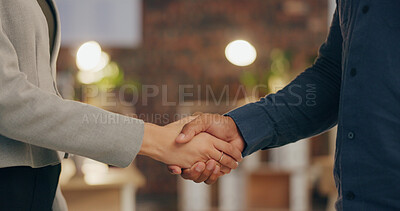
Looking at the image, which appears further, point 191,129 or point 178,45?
point 178,45

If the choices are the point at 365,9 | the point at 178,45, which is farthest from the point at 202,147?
the point at 178,45

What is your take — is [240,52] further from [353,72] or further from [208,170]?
[353,72]

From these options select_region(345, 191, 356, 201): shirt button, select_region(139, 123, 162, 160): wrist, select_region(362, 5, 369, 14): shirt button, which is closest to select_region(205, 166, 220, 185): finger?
select_region(139, 123, 162, 160): wrist

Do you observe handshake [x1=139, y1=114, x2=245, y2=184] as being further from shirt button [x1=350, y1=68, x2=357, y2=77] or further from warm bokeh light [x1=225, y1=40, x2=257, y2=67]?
warm bokeh light [x1=225, y1=40, x2=257, y2=67]

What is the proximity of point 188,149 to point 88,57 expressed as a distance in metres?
2.60

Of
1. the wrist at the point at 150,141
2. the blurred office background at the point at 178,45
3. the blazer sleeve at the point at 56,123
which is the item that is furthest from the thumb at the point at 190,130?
the blurred office background at the point at 178,45

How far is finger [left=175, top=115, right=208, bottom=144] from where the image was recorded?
1.32 meters

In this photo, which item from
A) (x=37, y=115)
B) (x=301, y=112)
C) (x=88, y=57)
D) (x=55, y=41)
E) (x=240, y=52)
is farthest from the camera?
(x=240, y=52)

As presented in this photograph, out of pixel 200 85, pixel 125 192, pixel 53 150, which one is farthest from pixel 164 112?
pixel 53 150

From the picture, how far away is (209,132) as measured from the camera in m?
1.42

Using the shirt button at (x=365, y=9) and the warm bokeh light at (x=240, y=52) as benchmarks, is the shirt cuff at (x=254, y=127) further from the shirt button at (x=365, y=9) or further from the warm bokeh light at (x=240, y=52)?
the warm bokeh light at (x=240, y=52)

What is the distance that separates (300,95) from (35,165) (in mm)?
770

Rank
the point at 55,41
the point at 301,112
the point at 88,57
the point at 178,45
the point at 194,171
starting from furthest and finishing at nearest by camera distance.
Answer: the point at 178,45, the point at 88,57, the point at 194,171, the point at 301,112, the point at 55,41

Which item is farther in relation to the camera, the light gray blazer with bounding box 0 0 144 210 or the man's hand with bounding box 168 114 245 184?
the man's hand with bounding box 168 114 245 184
